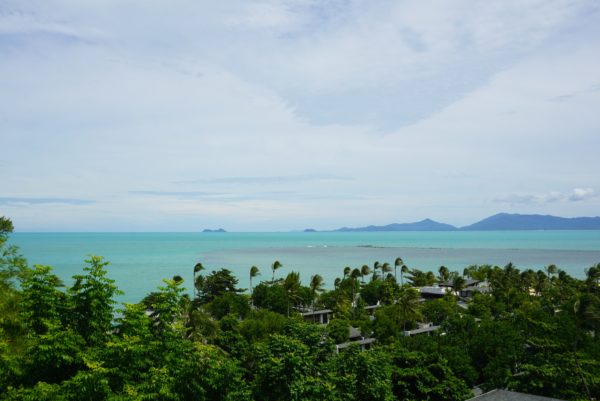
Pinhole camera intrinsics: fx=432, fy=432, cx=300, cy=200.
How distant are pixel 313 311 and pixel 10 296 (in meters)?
38.0

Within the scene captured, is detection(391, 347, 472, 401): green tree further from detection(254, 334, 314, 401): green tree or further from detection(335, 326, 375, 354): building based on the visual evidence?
detection(335, 326, 375, 354): building

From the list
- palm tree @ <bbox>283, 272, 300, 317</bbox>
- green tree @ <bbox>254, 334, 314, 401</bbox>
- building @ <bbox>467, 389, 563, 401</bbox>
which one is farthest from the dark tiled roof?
palm tree @ <bbox>283, 272, 300, 317</bbox>

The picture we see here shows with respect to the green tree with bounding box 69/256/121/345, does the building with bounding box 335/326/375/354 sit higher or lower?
lower

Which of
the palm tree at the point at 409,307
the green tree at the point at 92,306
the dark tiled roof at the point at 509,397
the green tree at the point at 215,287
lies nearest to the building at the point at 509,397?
the dark tiled roof at the point at 509,397

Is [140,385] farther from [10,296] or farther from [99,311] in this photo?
[10,296]

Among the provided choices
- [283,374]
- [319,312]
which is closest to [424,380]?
[283,374]

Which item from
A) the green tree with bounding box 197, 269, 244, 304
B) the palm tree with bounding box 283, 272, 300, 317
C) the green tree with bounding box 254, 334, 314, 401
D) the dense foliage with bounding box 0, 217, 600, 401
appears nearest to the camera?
the dense foliage with bounding box 0, 217, 600, 401

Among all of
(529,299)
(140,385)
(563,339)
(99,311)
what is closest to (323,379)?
(140,385)

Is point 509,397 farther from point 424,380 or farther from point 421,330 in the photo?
point 421,330

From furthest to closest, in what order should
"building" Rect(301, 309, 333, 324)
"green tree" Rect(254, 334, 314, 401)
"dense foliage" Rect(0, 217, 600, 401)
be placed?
"building" Rect(301, 309, 333, 324) < "green tree" Rect(254, 334, 314, 401) < "dense foliage" Rect(0, 217, 600, 401)

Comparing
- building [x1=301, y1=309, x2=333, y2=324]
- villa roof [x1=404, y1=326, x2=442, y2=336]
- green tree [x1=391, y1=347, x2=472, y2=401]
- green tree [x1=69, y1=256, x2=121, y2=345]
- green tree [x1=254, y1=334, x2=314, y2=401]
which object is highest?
green tree [x1=69, y1=256, x2=121, y2=345]

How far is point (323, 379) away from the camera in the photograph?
19.0 metres

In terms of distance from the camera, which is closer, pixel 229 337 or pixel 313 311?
pixel 229 337

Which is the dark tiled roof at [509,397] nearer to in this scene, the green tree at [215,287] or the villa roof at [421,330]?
the villa roof at [421,330]
